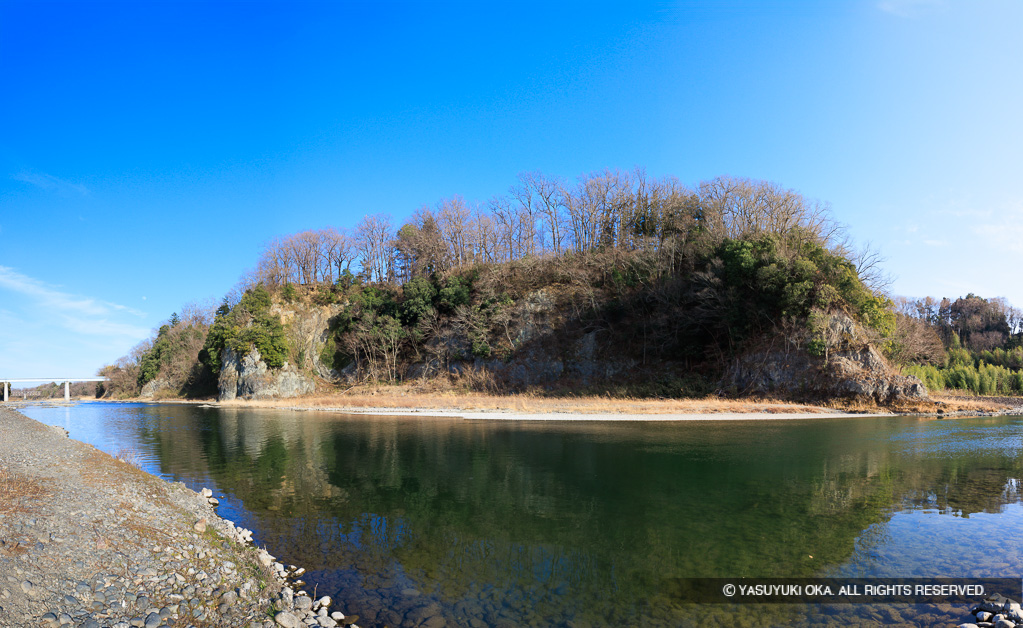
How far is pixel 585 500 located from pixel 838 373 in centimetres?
2881

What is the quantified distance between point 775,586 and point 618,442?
13826mm

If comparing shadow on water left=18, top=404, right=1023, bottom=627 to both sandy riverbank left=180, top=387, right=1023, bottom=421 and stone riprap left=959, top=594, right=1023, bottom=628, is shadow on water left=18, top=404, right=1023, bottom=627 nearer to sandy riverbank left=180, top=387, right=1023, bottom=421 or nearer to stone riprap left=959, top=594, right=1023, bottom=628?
stone riprap left=959, top=594, right=1023, bottom=628

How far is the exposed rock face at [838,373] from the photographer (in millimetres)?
31375

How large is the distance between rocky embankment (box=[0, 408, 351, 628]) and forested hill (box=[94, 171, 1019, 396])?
35361 mm

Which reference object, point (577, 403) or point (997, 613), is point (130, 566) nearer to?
point (997, 613)

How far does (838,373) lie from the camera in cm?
3234

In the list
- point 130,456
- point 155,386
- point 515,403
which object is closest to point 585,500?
point 130,456

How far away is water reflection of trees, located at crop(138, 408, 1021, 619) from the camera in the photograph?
7938 mm

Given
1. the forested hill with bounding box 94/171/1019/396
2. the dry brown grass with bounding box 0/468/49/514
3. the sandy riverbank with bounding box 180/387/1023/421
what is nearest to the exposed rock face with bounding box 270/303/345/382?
the forested hill with bounding box 94/171/1019/396

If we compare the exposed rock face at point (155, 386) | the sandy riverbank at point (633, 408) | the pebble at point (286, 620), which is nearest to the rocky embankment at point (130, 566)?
the pebble at point (286, 620)

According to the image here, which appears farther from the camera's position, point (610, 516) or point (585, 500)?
point (585, 500)

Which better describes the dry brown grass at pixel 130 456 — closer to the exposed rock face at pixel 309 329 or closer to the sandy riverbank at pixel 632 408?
the sandy riverbank at pixel 632 408

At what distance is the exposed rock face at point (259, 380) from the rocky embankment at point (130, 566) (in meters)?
47.1

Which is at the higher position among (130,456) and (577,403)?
(130,456)
